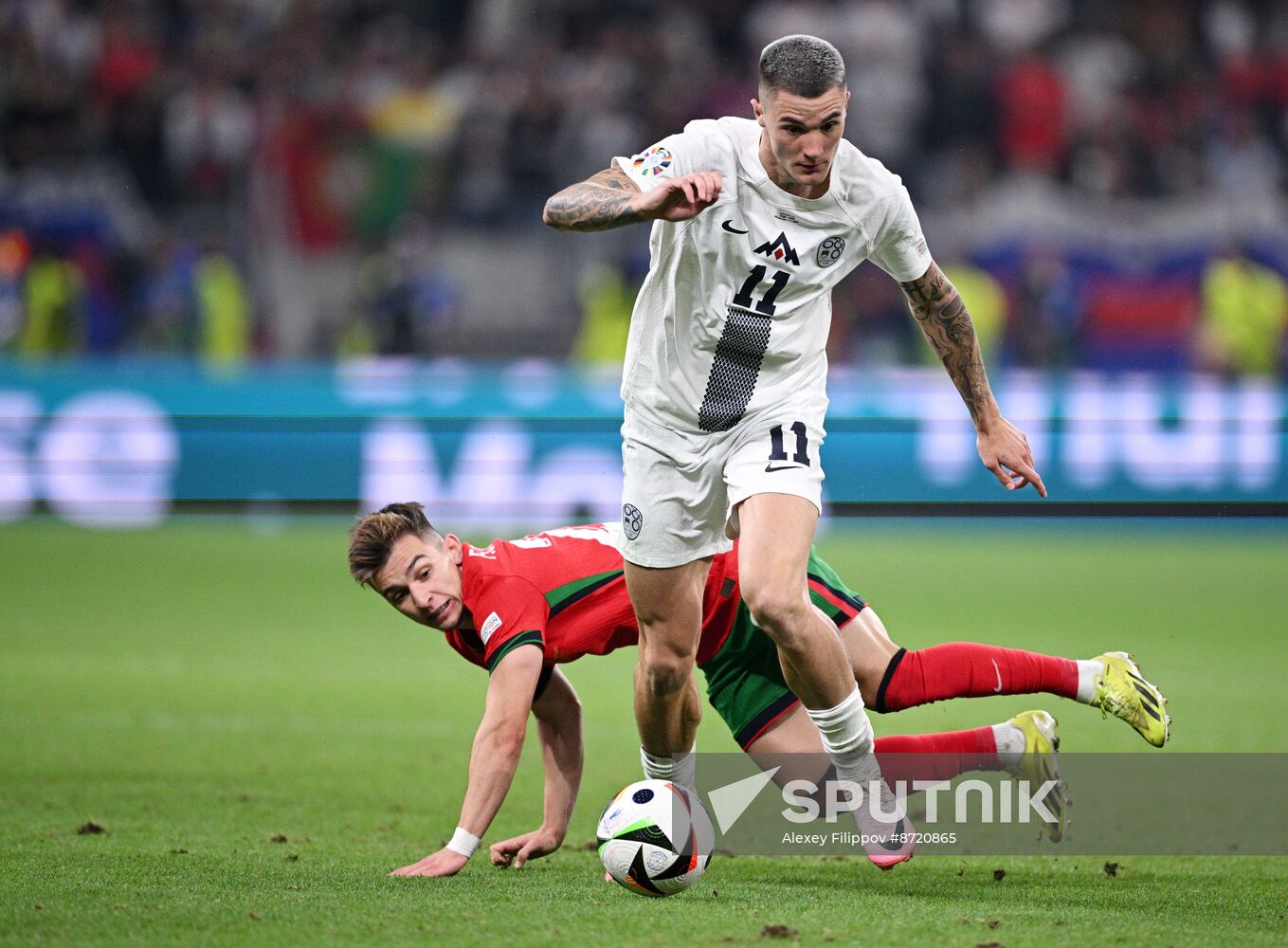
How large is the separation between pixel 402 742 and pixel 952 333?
298cm

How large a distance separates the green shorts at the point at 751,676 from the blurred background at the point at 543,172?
308 inches

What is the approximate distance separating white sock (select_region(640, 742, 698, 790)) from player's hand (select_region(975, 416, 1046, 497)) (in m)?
1.16

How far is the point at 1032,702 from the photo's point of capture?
6.95 meters

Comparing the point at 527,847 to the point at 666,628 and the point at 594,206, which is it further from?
the point at 594,206

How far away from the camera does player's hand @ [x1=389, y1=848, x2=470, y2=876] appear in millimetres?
4090

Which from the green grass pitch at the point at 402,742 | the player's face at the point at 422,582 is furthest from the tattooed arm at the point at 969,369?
the player's face at the point at 422,582

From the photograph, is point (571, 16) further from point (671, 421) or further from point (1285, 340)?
point (671, 421)

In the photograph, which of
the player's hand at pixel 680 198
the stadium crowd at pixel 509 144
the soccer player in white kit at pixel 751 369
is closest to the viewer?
the player's hand at pixel 680 198

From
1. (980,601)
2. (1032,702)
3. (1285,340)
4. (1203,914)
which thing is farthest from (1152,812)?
(1285,340)

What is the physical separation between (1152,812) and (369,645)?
14.7ft

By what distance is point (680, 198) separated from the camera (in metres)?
3.71

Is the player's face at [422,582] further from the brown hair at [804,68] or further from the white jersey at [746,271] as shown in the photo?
the brown hair at [804,68]

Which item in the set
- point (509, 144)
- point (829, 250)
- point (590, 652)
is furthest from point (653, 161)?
point (509, 144)

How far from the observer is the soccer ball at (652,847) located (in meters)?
3.98
